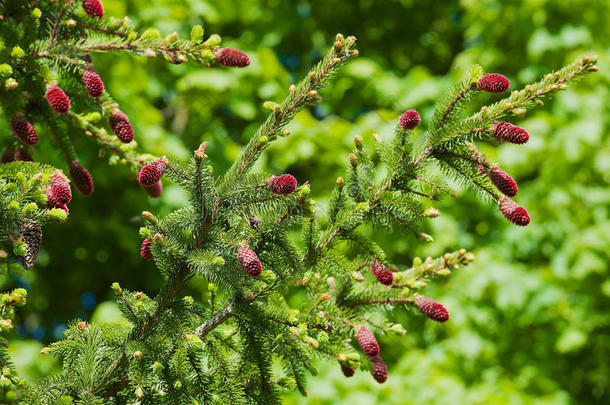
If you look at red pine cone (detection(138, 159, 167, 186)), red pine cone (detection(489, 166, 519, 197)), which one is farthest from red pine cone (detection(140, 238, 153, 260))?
red pine cone (detection(489, 166, 519, 197))

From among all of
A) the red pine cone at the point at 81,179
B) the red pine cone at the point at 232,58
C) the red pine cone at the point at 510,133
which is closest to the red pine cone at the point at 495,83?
the red pine cone at the point at 510,133

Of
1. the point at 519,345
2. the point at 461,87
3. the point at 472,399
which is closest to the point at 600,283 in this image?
the point at 519,345

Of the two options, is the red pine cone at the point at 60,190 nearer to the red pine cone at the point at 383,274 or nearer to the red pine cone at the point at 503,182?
the red pine cone at the point at 383,274

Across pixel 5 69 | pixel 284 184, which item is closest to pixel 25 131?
pixel 5 69

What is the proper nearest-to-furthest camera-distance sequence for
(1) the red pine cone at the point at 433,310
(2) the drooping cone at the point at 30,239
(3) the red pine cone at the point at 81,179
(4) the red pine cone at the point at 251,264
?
(4) the red pine cone at the point at 251,264
(2) the drooping cone at the point at 30,239
(1) the red pine cone at the point at 433,310
(3) the red pine cone at the point at 81,179

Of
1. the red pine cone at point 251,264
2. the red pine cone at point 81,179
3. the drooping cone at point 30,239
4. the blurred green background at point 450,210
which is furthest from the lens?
the blurred green background at point 450,210

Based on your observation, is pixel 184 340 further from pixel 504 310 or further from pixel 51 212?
pixel 504 310

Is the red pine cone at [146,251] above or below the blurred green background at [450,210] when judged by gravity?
below

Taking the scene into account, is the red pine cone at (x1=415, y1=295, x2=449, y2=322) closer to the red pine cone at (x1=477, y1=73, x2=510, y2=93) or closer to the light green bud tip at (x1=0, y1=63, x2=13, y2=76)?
the red pine cone at (x1=477, y1=73, x2=510, y2=93)
